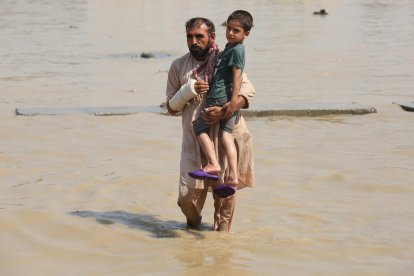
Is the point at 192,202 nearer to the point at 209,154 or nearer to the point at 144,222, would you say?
the point at 209,154

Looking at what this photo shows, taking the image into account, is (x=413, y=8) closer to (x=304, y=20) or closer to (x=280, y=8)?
(x=280, y=8)

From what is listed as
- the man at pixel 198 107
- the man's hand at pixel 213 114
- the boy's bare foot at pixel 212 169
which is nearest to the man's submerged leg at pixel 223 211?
the man at pixel 198 107

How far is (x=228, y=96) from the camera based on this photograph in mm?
5199

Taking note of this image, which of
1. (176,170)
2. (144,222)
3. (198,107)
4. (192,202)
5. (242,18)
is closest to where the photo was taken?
(242,18)

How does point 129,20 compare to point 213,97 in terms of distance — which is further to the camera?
point 129,20

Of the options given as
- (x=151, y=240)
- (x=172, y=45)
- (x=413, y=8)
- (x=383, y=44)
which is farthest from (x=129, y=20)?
(x=151, y=240)

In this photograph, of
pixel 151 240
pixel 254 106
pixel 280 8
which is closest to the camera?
pixel 151 240

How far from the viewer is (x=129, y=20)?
23047mm

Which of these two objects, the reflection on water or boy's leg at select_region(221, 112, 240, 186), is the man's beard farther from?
the reflection on water

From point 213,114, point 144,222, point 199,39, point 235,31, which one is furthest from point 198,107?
point 144,222

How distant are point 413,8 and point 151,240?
23904mm

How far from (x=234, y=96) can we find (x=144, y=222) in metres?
1.30

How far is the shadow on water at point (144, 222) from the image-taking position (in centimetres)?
564

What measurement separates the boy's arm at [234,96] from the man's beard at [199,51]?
26 cm
